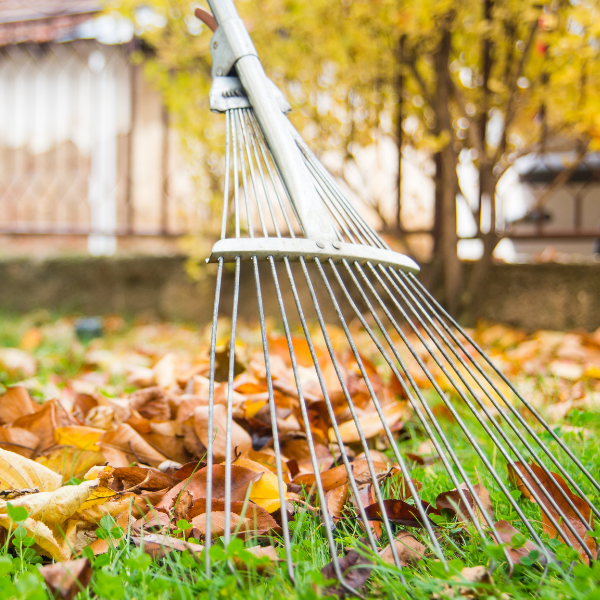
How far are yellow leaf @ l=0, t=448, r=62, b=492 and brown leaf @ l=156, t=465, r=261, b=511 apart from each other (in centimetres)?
19

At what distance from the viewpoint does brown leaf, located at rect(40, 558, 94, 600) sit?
0.62m

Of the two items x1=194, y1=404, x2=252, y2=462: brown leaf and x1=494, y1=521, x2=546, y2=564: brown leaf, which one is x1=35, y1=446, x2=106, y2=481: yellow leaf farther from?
x1=494, y1=521, x2=546, y2=564: brown leaf

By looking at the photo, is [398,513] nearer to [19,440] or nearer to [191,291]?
[19,440]

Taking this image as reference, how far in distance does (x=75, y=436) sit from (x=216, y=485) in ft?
1.26

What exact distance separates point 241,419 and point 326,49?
2110 mm

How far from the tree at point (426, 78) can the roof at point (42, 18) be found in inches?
69.5

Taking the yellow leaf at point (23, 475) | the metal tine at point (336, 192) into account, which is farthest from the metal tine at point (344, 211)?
the yellow leaf at point (23, 475)

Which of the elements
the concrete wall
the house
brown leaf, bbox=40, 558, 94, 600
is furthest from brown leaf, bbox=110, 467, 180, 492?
the house

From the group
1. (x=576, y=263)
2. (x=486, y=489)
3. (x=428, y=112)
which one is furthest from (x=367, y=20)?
(x=486, y=489)

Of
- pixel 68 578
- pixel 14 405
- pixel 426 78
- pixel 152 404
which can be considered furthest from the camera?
pixel 426 78

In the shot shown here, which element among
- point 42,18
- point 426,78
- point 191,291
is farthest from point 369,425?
point 42,18

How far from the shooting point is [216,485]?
871 mm

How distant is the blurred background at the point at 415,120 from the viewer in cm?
235

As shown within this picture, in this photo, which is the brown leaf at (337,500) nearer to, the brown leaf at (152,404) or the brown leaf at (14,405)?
the brown leaf at (152,404)
